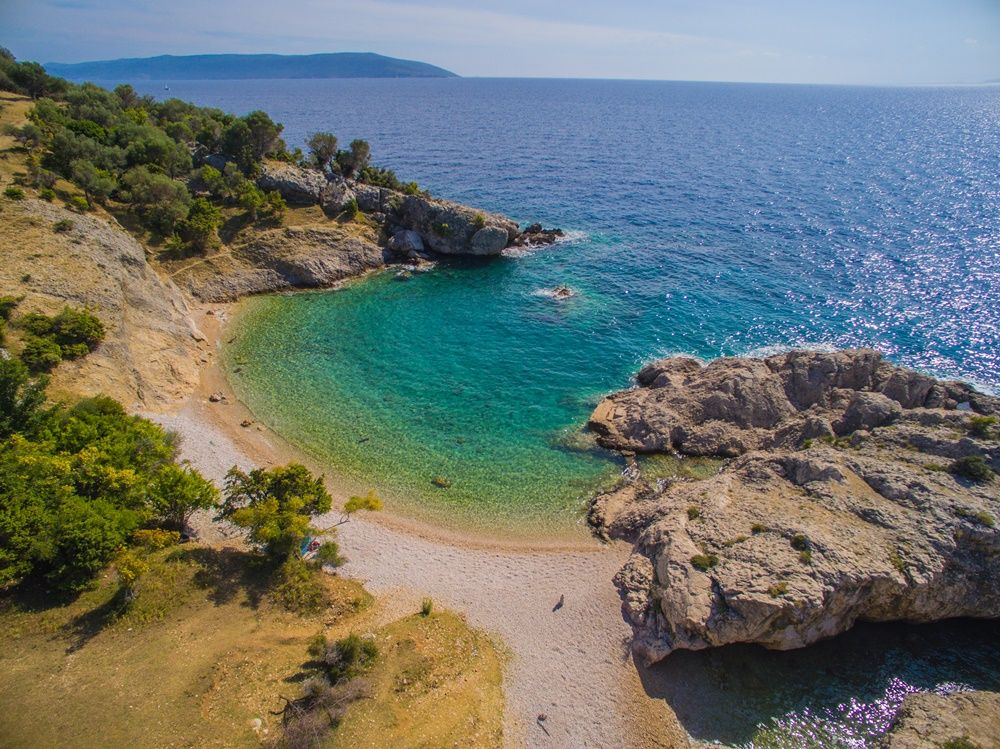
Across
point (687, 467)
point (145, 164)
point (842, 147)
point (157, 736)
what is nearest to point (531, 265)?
point (687, 467)

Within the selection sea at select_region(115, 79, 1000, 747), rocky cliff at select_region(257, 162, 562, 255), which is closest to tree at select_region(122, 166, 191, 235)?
rocky cliff at select_region(257, 162, 562, 255)

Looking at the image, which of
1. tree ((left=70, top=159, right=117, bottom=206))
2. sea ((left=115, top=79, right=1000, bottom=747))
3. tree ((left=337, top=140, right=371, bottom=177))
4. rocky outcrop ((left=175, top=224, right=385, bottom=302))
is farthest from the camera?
tree ((left=337, top=140, right=371, bottom=177))

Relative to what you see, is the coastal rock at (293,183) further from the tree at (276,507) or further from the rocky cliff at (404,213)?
the tree at (276,507)

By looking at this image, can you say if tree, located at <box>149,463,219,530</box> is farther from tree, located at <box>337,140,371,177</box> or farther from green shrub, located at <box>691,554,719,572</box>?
tree, located at <box>337,140,371,177</box>

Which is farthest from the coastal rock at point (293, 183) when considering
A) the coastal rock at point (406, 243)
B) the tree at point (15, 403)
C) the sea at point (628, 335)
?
the tree at point (15, 403)

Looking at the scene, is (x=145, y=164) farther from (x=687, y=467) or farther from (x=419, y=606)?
(x=687, y=467)

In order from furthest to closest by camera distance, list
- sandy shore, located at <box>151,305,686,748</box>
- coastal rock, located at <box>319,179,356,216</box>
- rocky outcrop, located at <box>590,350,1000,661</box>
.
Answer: coastal rock, located at <box>319,179,356,216</box> → rocky outcrop, located at <box>590,350,1000,661</box> → sandy shore, located at <box>151,305,686,748</box>
